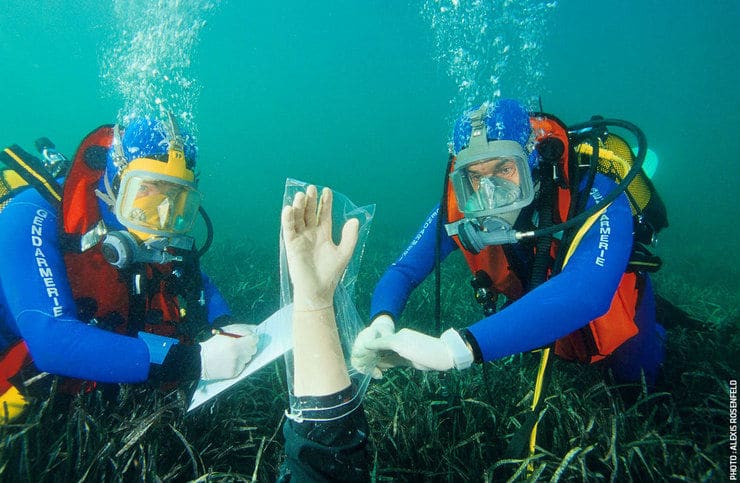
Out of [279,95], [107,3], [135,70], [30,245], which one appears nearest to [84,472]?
[30,245]

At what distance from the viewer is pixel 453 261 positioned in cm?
1110

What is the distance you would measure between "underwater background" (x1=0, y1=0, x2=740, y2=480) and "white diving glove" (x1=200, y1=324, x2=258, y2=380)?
40.9 feet

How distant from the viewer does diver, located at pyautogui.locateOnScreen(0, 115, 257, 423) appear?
2162mm

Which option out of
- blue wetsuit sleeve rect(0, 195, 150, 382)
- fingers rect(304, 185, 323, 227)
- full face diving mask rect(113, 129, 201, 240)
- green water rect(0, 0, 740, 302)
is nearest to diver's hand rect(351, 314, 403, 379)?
fingers rect(304, 185, 323, 227)

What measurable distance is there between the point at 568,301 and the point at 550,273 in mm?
848

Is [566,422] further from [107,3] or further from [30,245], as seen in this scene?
[107,3]

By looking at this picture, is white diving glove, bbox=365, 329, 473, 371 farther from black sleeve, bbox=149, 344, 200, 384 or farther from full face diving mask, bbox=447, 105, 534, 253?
black sleeve, bbox=149, 344, 200, 384

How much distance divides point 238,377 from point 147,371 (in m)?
0.62

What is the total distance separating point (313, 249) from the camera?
4.87ft

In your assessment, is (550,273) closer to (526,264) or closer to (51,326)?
Result: (526,264)

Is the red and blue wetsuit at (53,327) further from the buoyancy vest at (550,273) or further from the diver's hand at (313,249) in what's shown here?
the buoyancy vest at (550,273)

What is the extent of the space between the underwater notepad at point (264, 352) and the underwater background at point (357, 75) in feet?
40.2

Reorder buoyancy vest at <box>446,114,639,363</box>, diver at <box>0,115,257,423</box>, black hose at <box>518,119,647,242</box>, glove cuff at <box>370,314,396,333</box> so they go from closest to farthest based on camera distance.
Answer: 1. black hose at <box>518,119,647,242</box>
2. diver at <box>0,115,257,423</box>
3. buoyancy vest at <box>446,114,639,363</box>
4. glove cuff at <box>370,314,396,333</box>

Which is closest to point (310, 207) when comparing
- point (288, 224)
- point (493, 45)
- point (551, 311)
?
point (288, 224)
